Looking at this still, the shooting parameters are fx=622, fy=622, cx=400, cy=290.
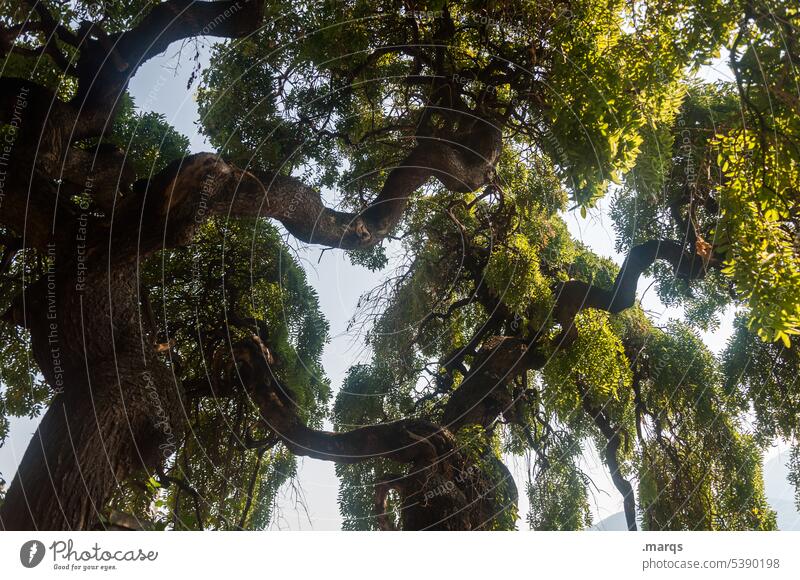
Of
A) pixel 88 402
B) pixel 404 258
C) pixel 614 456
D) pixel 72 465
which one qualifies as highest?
pixel 404 258

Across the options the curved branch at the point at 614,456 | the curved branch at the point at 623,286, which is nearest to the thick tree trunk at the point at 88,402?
the curved branch at the point at 623,286

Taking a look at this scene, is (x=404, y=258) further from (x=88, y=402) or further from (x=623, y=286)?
(x=88, y=402)

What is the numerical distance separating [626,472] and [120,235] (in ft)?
17.0

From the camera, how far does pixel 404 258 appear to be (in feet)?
22.1

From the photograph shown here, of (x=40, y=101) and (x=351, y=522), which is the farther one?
(x=351, y=522)

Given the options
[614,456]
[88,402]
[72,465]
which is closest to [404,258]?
[614,456]

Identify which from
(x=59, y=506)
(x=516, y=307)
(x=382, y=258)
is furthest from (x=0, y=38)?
(x=516, y=307)

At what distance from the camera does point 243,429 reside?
6113 millimetres

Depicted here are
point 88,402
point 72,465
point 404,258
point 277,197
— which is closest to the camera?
point 72,465

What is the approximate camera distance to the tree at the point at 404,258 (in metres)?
3.60

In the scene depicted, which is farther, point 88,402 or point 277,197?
point 277,197

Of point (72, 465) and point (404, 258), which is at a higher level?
point (404, 258)

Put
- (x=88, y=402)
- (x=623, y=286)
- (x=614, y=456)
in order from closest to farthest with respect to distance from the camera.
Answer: (x=88, y=402) → (x=623, y=286) → (x=614, y=456)

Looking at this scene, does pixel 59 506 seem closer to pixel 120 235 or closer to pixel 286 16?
pixel 120 235
